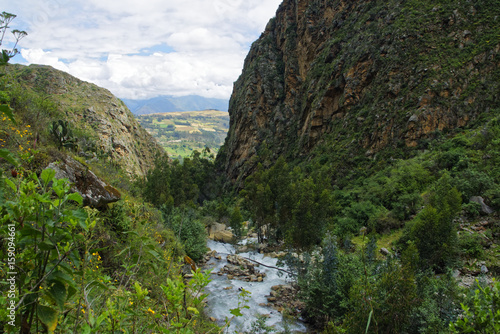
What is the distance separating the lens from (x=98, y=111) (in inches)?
2315

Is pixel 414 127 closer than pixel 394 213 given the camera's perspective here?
No

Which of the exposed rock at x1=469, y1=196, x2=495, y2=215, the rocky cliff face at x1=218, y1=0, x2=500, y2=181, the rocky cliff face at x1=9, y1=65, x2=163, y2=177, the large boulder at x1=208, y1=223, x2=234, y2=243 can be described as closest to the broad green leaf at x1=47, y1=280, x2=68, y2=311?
the exposed rock at x1=469, y1=196, x2=495, y2=215

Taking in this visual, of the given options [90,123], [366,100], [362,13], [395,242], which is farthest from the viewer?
[90,123]

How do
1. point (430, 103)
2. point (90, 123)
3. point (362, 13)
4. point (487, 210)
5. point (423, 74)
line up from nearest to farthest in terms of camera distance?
point (487, 210) → point (430, 103) → point (423, 74) → point (362, 13) → point (90, 123)

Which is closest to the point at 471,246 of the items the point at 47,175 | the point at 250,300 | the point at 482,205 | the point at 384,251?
the point at 482,205

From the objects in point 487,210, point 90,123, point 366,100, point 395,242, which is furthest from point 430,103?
point 90,123

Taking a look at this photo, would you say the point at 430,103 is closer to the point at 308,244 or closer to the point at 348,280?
the point at 308,244

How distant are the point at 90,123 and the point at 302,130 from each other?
4200cm

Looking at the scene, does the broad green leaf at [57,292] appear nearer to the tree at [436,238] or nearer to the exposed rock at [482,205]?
the tree at [436,238]

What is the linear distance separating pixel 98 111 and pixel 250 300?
59159mm

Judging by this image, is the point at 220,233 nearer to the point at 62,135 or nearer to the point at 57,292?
the point at 62,135

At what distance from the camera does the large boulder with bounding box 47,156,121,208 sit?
696cm

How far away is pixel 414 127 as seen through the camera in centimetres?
2528

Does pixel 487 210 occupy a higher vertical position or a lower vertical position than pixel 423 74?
lower
